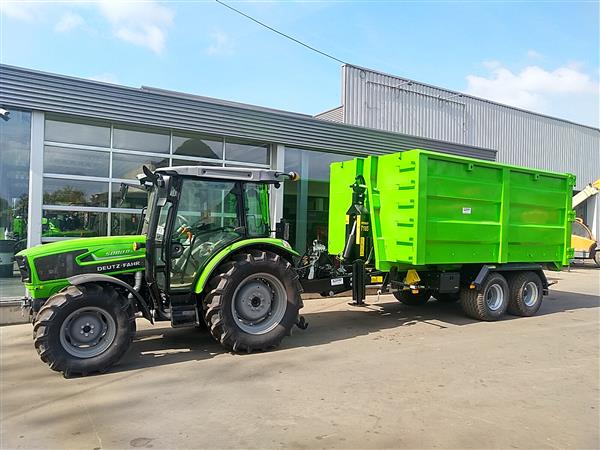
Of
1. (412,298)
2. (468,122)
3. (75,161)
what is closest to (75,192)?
(75,161)

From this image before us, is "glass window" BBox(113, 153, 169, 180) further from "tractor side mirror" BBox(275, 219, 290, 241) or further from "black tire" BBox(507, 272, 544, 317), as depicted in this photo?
"black tire" BBox(507, 272, 544, 317)

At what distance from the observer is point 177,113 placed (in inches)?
384

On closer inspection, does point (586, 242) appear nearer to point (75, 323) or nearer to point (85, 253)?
point (85, 253)

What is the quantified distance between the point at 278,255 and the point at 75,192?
15.8 ft

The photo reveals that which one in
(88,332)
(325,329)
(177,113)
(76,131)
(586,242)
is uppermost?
(177,113)

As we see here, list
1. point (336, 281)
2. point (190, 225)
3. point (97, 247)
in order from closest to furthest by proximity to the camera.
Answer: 1. point (97, 247)
2. point (190, 225)
3. point (336, 281)

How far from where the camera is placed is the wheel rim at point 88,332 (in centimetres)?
525

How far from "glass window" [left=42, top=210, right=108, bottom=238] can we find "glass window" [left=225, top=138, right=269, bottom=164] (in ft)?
10.3

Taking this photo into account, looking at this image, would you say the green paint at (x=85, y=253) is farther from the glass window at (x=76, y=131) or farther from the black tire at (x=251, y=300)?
the glass window at (x=76, y=131)

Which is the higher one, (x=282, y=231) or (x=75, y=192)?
(x=75, y=192)

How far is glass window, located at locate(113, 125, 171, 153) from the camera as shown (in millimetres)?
9523

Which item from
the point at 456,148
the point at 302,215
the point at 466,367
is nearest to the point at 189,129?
the point at 302,215

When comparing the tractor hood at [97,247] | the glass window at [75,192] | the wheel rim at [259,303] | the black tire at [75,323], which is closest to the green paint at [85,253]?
the tractor hood at [97,247]

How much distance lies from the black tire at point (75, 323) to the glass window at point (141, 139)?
16.0 feet
